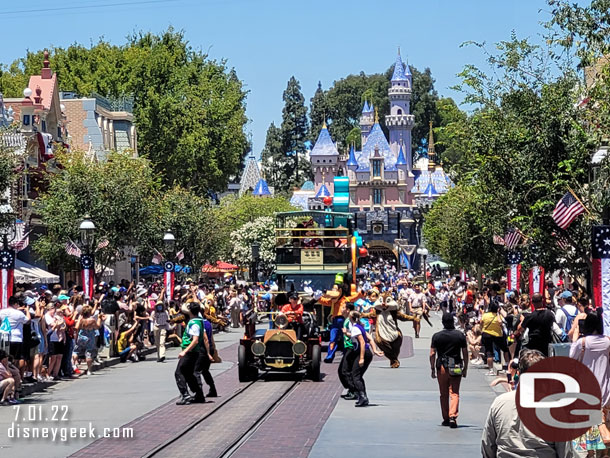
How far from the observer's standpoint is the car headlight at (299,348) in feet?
73.0

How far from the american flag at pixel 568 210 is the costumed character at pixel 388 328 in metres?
3.93

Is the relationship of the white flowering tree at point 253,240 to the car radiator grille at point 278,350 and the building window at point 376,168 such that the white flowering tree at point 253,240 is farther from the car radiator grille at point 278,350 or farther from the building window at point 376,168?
the building window at point 376,168

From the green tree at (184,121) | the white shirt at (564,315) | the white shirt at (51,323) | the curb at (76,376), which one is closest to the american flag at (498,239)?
the curb at (76,376)

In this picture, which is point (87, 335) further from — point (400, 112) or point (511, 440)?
point (400, 112)

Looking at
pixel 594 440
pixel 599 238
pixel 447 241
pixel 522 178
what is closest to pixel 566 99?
pixel 522 178

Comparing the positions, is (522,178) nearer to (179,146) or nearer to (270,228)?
(179,146)

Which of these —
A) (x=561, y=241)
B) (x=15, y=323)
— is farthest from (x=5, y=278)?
(x=561, y=241)

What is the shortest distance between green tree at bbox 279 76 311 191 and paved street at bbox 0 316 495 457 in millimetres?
135448

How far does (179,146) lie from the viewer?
62406mm

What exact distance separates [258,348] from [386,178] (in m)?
136

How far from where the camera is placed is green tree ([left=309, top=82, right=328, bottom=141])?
167 metres

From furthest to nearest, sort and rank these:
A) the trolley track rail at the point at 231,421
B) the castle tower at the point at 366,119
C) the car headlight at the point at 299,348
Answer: the castle tower at the point at 366,119, the car headlight at the point at 299,348, the trolley track rail at the point at 231,421

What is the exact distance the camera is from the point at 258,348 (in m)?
22.4

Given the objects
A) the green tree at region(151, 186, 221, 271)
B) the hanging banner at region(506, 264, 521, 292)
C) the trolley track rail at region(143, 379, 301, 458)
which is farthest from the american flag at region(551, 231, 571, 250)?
the green tree at region(151, 186, 221, 271)
